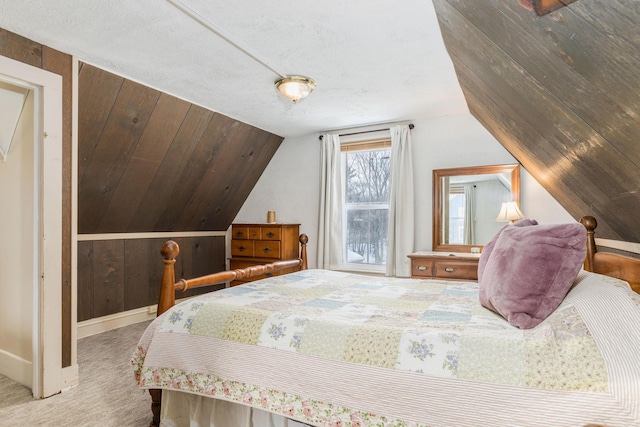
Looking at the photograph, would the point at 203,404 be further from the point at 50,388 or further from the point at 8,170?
the point at 8,170

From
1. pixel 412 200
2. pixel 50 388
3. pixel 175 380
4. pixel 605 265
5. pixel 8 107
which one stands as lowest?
pixel 50 388

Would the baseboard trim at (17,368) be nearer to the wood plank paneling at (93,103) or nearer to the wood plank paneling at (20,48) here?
the wood plank paneling at (93,103)

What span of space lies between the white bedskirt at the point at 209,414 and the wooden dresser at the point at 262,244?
98.6 inches

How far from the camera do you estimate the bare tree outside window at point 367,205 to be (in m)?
4.30

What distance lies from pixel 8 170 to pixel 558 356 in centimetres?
339

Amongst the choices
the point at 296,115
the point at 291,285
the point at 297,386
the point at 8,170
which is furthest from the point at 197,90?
→ the point at 297,386

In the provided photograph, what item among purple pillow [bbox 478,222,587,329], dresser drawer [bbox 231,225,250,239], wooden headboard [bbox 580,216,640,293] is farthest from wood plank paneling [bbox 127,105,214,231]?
wooden headboard [bbox 580,216,640,293]

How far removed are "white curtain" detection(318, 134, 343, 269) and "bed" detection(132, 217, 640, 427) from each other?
7.74 feet

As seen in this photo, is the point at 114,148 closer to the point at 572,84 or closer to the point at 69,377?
the point at 69,377

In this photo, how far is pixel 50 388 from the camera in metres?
2.33

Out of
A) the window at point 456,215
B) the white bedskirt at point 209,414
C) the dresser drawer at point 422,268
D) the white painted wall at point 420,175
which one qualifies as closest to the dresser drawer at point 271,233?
the white painted wall at point 420,175

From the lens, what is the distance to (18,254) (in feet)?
8.20

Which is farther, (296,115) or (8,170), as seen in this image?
(296,115)

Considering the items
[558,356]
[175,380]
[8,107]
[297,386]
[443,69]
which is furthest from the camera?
[443,69]
